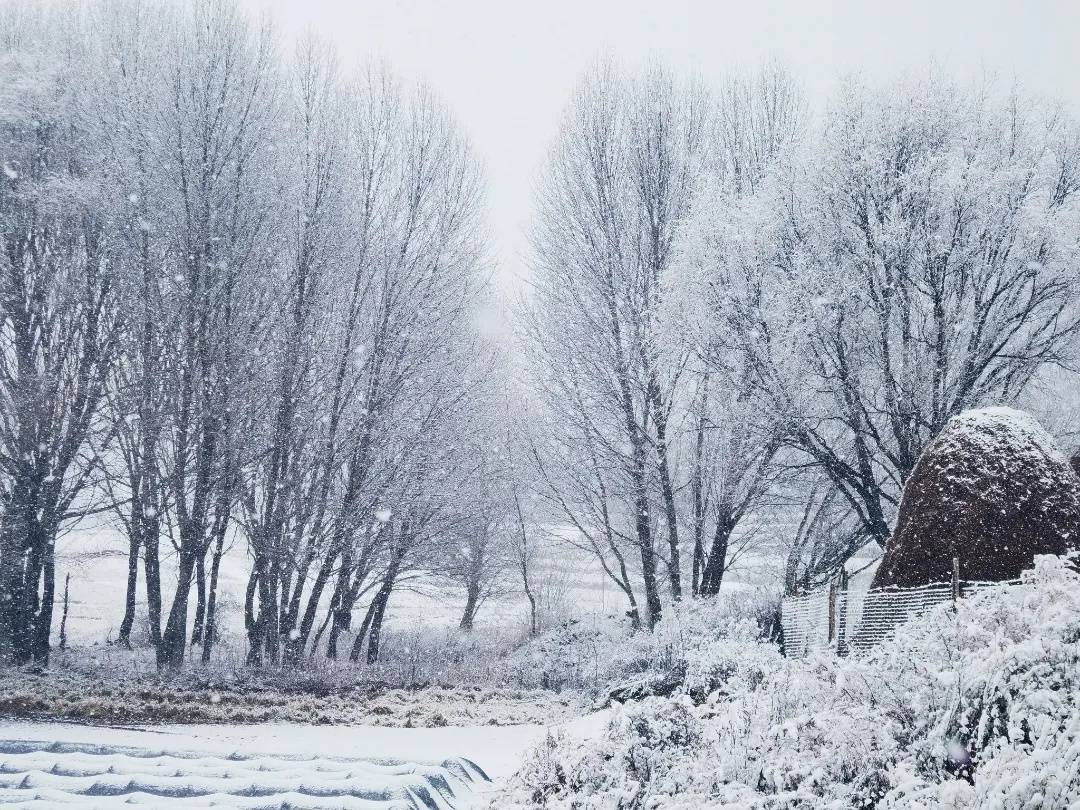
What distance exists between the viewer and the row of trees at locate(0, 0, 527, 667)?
14078 mm

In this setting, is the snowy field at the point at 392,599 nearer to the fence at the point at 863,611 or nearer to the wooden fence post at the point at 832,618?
the fence at the point at 863,611

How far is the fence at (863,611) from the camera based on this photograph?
8.43 meters

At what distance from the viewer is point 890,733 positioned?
4.11 meters

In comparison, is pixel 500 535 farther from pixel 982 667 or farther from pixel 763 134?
pixel 982 667

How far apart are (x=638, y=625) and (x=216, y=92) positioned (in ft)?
44.0

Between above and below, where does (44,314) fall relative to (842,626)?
above

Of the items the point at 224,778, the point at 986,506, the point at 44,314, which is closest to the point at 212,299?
the point at 44,314

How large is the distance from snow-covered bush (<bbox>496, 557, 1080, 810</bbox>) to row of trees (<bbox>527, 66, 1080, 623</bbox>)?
8.72 m

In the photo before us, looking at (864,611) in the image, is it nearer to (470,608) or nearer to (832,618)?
(832,618)

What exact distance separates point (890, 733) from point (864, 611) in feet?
18.0

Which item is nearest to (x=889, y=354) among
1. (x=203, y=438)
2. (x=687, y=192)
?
(x=687, y=192)

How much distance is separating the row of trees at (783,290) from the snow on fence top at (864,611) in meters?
3.88

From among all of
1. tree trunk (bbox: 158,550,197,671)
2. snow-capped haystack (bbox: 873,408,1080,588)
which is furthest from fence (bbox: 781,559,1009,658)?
tree trunk (bbox: 158,550,197,671)

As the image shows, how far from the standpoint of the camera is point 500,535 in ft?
85.4
